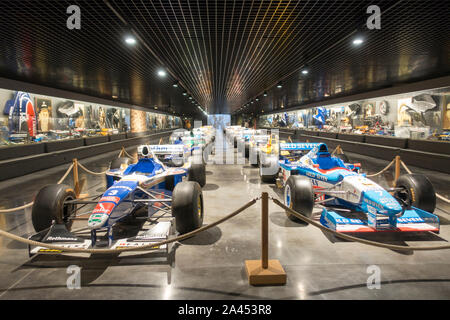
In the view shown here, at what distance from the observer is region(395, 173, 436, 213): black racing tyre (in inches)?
197

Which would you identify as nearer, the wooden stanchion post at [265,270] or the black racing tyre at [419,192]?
the wooden stanchion post at [265,270]

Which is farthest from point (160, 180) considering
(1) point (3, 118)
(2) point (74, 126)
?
(2) point (74, 126)

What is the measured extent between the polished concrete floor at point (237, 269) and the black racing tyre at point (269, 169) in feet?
10.8

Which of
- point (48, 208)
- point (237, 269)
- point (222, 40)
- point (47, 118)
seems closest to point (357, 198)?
point (237, 269)

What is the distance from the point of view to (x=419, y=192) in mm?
5027

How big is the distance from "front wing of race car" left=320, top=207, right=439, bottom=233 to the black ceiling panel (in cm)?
376

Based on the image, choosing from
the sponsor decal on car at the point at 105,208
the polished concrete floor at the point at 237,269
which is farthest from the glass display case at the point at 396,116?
the sponsor decal on car at the point at 105,208

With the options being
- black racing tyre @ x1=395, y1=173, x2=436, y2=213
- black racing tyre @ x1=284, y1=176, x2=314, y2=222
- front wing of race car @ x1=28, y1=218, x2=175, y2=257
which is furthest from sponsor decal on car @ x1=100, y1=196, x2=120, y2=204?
black racing tyre @ x1=395, y1=173, x2=436, y2=213

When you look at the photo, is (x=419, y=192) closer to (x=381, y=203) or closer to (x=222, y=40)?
(x=381, y=203)

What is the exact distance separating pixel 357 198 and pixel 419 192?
1.33m

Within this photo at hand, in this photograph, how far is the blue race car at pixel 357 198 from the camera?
418 centimetres

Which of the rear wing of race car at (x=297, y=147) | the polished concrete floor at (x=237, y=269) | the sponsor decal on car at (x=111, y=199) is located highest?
the rear wing of race car at (x=297, y=147)

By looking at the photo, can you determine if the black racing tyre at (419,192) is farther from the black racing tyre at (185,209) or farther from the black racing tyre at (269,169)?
the black racing tyre at (185,209)
